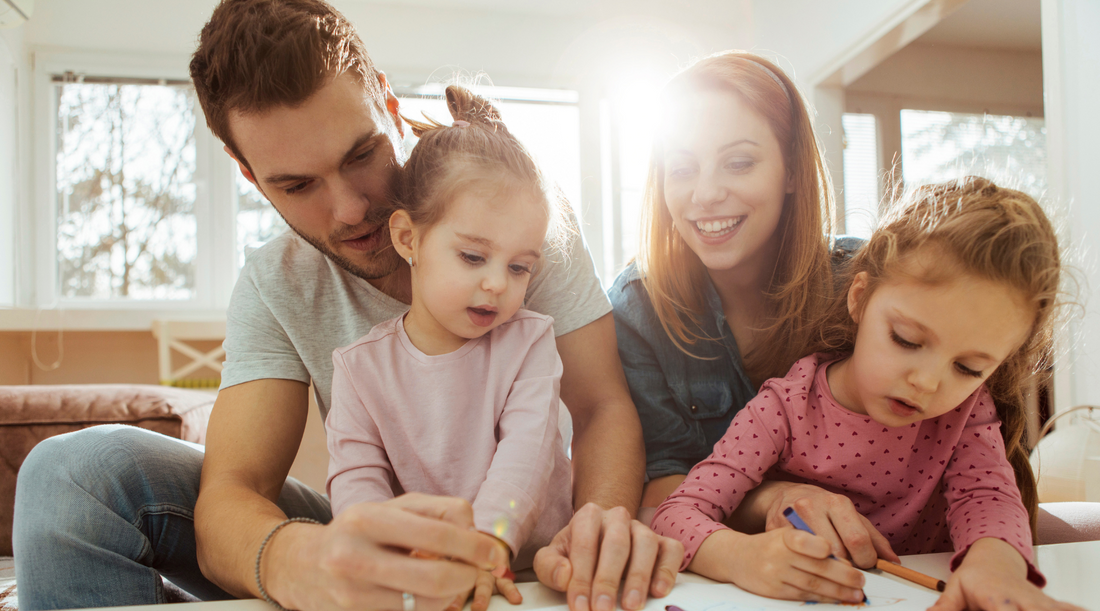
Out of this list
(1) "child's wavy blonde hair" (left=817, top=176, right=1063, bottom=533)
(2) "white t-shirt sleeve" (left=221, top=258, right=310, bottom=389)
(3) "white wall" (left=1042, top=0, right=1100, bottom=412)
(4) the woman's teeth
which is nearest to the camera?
(1) "child's wavy blonde hair" (left=817, top=176, right=1063, bottom=533)

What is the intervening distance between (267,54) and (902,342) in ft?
2.79

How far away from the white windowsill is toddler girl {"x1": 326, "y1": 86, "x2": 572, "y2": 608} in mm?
3384

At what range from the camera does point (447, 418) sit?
0.82m

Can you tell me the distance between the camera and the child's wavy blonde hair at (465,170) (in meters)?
0.86

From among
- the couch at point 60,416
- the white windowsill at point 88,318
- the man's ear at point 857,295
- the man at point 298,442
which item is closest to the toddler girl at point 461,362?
the man at point 298,442

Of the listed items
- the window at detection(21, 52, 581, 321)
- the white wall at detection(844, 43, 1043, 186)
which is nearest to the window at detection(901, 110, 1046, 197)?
the white wall at detection(844, 43, 1043, 186)

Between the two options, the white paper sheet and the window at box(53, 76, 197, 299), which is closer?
the white paper sheet

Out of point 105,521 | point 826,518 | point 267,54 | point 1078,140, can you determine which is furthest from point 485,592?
point 1078,140

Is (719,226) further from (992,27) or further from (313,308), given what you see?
(992,27)

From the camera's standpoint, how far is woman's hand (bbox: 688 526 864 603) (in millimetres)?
581

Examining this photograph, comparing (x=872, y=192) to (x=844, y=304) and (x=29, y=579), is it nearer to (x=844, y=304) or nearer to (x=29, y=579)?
(x=844, y=304)

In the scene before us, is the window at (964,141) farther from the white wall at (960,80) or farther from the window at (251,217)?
the window at (251,217)

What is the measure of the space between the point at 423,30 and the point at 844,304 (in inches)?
160

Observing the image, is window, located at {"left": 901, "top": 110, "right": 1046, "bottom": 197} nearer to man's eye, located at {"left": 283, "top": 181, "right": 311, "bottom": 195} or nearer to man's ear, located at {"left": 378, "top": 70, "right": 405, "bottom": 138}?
man's ear, located at {"left": 378, "top": 70, "right": 405, "bottom": 138}
